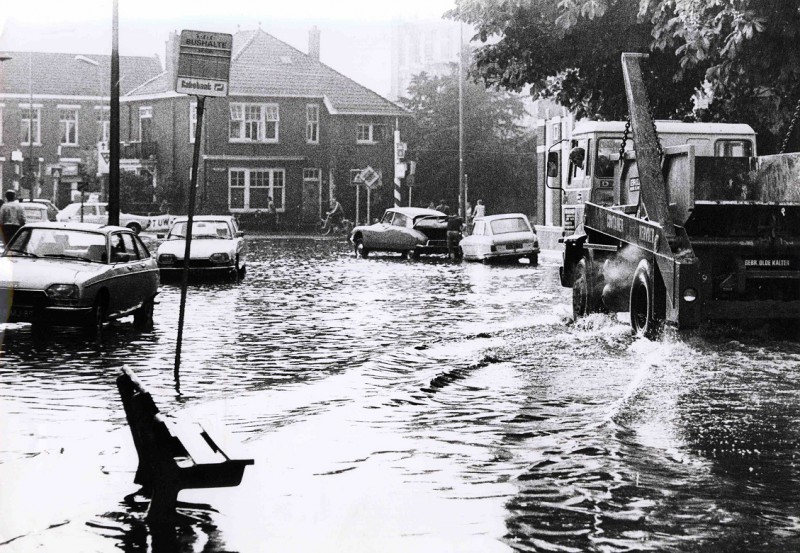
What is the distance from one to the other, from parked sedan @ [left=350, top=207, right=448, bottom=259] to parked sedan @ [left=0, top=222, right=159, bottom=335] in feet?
74.7

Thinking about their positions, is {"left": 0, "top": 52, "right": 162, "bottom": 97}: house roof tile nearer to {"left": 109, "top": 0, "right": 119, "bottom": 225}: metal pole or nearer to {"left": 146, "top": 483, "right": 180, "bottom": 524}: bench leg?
{"left": 109, "top": 0, "right": 119, "bottom": 225}: metal pole

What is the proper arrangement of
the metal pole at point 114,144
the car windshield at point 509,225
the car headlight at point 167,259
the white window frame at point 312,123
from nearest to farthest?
the metal pole at point 114,144 → the car headlight at point 167,259 → the car windshield at point 509,225 → the white window frame at point 312,123

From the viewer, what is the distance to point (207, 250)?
2644 cm

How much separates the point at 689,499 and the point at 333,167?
5984 centimetres

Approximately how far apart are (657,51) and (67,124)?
54.9m

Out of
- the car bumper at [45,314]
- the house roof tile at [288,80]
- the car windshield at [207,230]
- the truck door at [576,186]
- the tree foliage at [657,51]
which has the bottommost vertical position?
the car bumper at [45,314]

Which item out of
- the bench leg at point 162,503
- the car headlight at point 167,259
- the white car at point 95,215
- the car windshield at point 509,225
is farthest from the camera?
the white car at point 95,215

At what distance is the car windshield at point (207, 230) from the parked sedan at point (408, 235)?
Result: 39.1 ft

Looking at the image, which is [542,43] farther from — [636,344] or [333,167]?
[333,167]

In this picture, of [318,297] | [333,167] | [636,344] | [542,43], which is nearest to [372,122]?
[333,167]

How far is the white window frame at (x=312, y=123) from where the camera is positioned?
6681 centimetres

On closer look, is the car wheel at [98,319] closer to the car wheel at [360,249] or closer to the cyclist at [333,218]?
the car wheel at [360,249]

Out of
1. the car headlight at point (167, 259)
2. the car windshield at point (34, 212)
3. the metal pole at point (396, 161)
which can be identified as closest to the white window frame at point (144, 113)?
the metal pole at point (396, 161)

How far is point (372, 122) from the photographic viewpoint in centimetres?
6694
